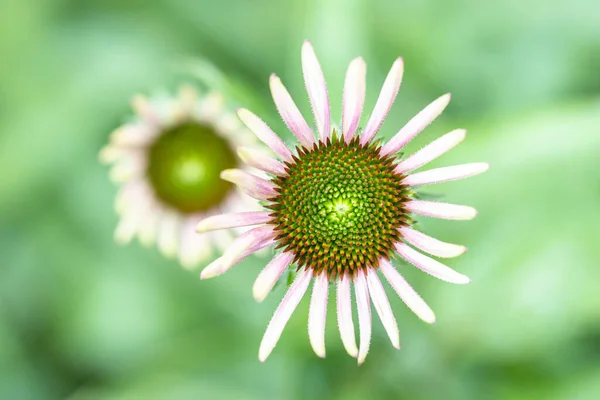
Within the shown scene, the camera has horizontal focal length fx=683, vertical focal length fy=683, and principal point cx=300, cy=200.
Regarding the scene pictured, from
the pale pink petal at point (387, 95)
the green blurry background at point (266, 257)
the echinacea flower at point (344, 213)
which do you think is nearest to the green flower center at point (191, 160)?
the green blurry background at point (266, 257)

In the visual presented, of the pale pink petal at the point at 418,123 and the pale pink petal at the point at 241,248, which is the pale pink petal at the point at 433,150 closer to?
the pale pink petal at the point at 418,123

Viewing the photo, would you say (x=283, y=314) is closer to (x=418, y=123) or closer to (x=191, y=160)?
(x=418, y=123)

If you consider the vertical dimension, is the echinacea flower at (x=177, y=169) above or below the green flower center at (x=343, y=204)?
above

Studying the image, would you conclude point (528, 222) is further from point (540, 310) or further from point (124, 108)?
point (124, 108)

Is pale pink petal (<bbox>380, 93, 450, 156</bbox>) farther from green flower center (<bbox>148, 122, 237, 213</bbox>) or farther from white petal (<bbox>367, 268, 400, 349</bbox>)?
green flower center (<bbox>148, 122, 237, 213</bbox>)

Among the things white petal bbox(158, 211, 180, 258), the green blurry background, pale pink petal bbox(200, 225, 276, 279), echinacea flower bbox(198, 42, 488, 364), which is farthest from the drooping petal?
white petal bbox(158, 211, 180, 258)

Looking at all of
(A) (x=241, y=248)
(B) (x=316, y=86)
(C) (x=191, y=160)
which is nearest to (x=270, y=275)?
(A) (x=241, y=248)
